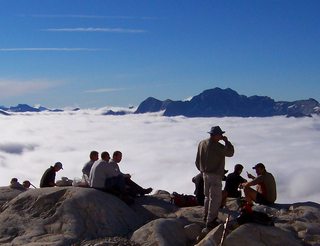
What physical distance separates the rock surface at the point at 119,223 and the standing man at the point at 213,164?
71 centimetres

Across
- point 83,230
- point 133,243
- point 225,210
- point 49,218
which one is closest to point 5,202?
point 49,218

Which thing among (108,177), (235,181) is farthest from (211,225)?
(235,181)

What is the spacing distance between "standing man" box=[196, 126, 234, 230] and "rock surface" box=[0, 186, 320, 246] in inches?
28.0

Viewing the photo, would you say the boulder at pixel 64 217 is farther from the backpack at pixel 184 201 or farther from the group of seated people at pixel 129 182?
the backpack at pixel 184 201

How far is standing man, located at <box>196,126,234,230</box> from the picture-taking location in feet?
47.9

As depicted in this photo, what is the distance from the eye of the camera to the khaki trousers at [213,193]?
48.9ft

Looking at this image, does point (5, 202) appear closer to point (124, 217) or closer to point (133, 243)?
point (124, 217)

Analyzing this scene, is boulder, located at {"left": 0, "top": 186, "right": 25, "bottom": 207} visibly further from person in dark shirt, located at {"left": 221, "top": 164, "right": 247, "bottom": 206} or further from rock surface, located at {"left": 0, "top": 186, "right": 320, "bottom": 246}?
person in dark shirt, located at {"left": 221, "top": 164, "right": 247, "bottom": 206}

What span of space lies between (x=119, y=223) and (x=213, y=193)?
3232mm

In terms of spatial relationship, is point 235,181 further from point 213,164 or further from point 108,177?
point 108,177

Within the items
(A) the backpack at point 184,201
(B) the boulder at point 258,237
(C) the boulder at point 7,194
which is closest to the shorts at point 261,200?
(A) the backpack at point 184,201

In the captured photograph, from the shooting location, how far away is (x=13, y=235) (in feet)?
50.2

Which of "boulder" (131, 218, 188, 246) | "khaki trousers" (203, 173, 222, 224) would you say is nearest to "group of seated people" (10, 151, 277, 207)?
"khaki trousers" (203, 173, 222, 224)

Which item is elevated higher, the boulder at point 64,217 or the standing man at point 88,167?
the standing man at point 88,167
